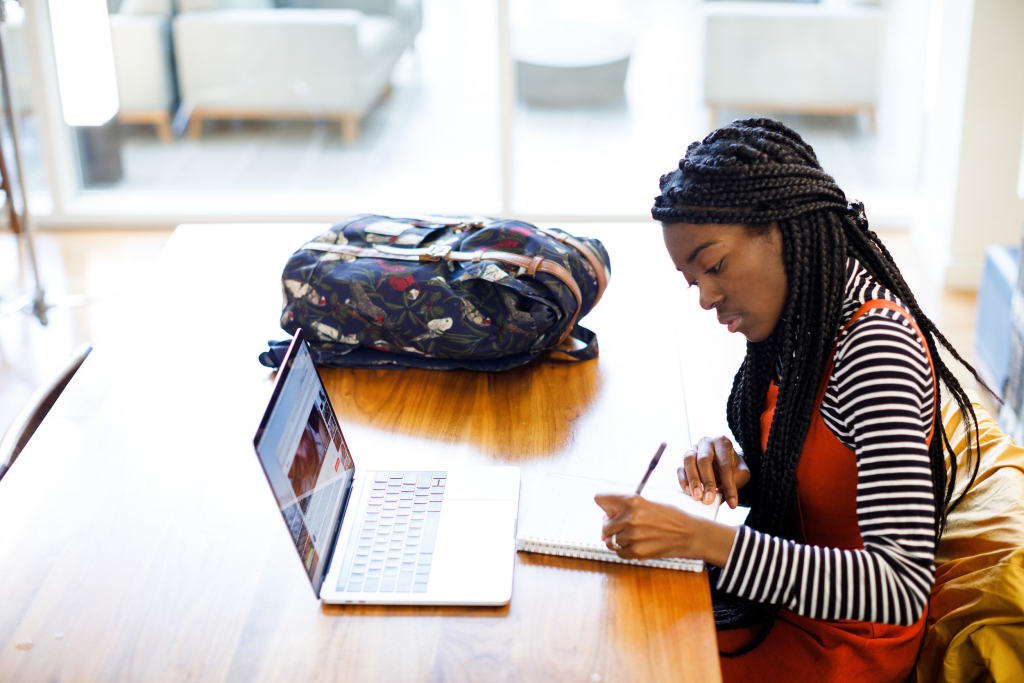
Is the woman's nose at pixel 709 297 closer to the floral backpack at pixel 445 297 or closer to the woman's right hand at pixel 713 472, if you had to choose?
the woman's right hand at pixel 713 472

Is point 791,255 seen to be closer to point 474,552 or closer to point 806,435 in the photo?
point 806,435

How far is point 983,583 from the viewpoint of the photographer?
110 cm

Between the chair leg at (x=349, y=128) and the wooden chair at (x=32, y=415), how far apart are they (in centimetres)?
231

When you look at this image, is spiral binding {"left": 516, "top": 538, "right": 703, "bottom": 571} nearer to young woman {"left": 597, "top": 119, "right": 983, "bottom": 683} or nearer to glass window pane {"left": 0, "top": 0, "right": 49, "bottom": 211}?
young woman {"left": 597, "top": 119, "right": 983, "bottom": 683}

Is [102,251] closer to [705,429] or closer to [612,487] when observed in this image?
[705,429]

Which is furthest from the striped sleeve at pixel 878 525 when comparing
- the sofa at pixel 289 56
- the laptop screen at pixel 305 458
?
the sofa at pixel 289 56

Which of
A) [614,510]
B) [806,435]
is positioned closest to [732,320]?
[806,435]

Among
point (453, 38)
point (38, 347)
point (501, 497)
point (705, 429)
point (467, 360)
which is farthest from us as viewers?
point (453, 38)

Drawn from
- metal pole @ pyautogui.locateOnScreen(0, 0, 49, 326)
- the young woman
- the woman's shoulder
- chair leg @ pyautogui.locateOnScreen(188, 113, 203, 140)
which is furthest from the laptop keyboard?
chair leg @ pyautogui.locateOnScreen(188, 113, 203, 140)

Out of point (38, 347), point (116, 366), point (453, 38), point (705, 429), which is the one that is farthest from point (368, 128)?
point (116, 366)

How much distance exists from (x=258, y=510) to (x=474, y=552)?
31cm

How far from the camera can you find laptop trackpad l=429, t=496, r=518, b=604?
1057 mm

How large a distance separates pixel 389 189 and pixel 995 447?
2.97 meters

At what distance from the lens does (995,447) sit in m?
1.30
